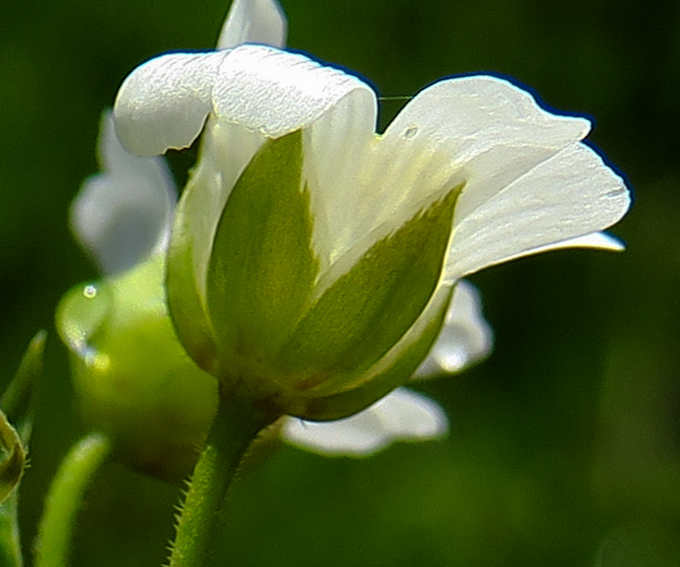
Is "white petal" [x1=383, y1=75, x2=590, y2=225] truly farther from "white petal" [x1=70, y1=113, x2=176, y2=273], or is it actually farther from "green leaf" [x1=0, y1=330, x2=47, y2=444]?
"white petal" [x1=70, y1=113, x2=176, y2=273]

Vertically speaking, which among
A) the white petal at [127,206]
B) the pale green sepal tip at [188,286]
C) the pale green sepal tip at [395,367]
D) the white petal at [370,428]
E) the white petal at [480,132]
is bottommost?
the white petal at [370,428]

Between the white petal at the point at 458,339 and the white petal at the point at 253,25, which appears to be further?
the white petal at the point at 458,339

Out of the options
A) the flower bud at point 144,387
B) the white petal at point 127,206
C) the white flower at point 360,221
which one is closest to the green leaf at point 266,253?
the white flower at point 360,221

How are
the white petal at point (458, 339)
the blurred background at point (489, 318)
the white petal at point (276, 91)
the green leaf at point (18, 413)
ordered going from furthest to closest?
the blurred background at point (489, 318)
the white petal at point (458, 339)
the green leaf at point (18, 413)
the white petal at point (276, 91)

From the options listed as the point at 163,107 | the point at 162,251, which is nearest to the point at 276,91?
the point at 163,107

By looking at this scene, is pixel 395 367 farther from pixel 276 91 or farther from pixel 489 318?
pixel 489 318

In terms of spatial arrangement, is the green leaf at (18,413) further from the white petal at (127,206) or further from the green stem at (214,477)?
the white petal at (127,206)

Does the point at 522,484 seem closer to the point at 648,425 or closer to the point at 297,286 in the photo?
the point at 648,425

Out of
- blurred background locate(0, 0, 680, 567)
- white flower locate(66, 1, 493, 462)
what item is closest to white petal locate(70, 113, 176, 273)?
white flower locate(66, 1, 493, 462)
